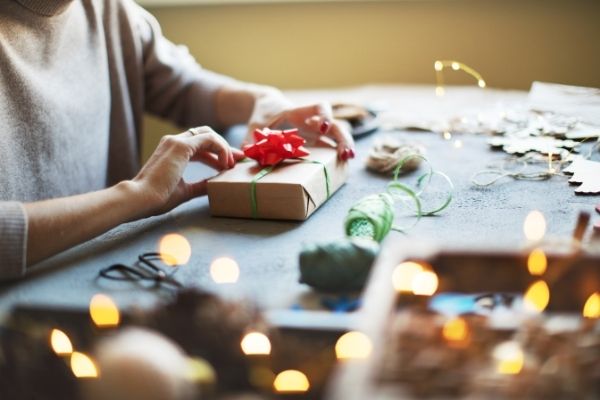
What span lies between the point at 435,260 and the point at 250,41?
145 centimetres

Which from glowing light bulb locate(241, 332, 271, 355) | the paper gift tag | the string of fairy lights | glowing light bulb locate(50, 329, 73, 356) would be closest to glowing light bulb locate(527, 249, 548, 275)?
glowing light bulb locate(241, 332, 271, 355)

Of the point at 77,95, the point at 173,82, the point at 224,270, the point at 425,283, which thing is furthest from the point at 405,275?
the point at 173,82

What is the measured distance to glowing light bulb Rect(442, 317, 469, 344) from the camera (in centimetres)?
57

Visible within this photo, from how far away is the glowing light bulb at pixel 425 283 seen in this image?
2.09 ft

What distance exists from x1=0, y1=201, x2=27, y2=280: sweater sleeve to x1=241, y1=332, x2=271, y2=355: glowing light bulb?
32 centimetres

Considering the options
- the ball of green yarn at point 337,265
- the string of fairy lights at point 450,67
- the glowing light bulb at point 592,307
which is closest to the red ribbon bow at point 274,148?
the ball of green yarn at point 337,265

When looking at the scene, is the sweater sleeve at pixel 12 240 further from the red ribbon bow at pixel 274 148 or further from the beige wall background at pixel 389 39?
the beige wall background at pixel 389 39

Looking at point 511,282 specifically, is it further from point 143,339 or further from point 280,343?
point 143,339

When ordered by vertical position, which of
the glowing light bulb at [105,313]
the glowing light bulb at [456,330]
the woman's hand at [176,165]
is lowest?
the glowing light bulb at [105,313]

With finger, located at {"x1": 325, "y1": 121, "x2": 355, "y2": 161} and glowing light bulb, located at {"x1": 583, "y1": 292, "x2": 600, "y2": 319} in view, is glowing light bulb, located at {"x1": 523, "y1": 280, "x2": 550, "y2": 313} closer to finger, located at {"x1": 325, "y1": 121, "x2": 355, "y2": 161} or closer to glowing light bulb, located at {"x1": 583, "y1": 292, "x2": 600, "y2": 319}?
glowing light bulb, located at {"x1": 583, "y1": 292, "x2": 600, "y2": 319}

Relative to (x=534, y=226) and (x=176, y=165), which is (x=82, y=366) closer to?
(x=176, y=165)

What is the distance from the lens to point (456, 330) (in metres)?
0.58

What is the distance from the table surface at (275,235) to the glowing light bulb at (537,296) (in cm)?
5

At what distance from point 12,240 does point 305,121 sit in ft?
1.75
